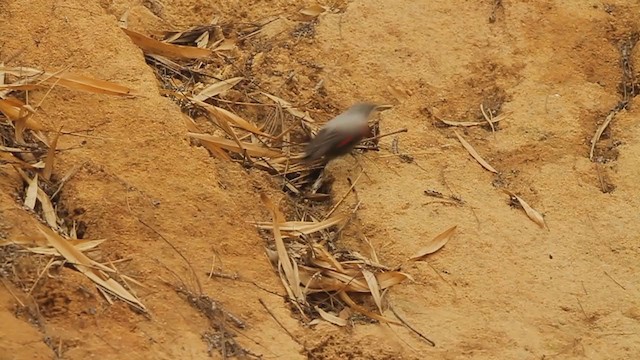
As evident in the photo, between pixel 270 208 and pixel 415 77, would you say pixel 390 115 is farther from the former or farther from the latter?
pixel 270 208

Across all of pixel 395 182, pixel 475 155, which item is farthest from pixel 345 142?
pixel 475 155

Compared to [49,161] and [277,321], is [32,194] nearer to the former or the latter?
[49,161]

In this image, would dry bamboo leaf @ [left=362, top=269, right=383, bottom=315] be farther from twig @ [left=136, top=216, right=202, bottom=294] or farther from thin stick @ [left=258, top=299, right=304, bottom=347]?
twig @ [left=136, top=216, right=202, bottom=294]

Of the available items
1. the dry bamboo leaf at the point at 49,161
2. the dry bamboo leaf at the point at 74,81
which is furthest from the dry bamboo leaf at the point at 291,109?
the dry bamboo leaf at the point at 49,161

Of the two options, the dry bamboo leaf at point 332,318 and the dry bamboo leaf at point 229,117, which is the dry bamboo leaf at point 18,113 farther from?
the dry bamboo leaf at point 332,318

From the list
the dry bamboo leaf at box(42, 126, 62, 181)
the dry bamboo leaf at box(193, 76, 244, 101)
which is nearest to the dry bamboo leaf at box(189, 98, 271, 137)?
the dry bamboo leaf at box(193, 76, 244, 101)

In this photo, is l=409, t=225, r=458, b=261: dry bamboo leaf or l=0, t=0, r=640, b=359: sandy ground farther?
l=409, t=225, r=458, b=261: dry bamboo leaf

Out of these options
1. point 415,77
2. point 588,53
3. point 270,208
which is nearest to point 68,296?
point 270,208
